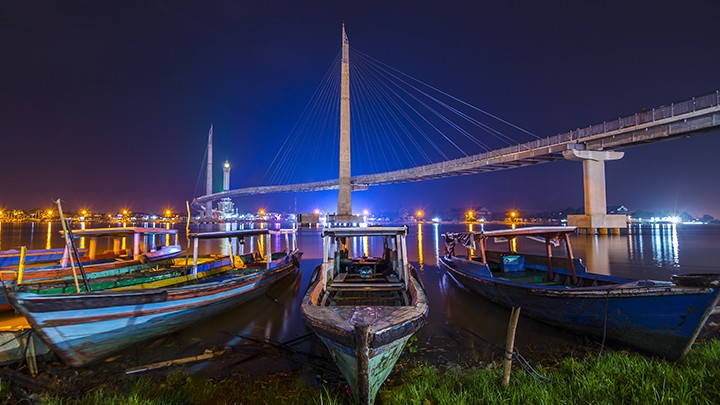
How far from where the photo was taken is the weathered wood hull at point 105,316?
4.61m

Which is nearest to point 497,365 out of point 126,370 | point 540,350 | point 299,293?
point 540,350

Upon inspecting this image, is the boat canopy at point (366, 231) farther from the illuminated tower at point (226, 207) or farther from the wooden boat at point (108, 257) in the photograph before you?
the illuminated tower at point (226, 207)

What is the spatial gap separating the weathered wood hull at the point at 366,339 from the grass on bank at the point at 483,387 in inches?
17.1

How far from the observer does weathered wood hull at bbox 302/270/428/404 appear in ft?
11.6

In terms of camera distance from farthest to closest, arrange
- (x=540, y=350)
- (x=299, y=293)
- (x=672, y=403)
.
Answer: (x=299, y=293)
(x=540, y=350)
(x=672, y=403)

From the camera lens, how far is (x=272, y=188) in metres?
82.8

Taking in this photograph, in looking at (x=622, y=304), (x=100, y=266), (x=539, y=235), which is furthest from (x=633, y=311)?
(x=100, y=266)

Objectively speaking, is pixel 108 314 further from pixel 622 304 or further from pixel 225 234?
pixel 622 304

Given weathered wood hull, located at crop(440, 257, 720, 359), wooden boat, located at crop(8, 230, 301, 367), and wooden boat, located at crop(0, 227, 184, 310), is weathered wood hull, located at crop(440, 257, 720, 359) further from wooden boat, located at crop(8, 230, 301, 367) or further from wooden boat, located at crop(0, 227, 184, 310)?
wooden boat, located at crop(0, 227, 184, 310)

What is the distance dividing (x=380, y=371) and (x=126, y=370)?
13.7 ft

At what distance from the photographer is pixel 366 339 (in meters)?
3.47

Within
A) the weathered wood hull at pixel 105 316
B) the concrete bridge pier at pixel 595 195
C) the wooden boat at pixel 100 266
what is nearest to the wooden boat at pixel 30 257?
the wooden boat at pixel 100 266

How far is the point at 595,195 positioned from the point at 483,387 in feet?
127

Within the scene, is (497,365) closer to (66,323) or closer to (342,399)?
(342,399)
